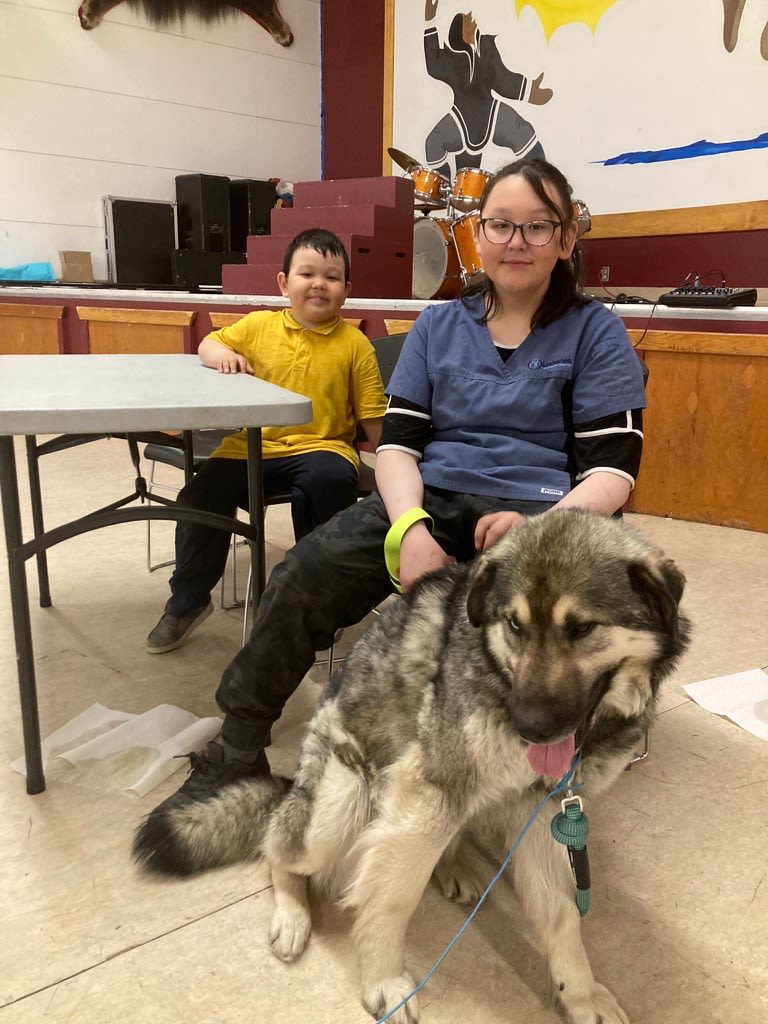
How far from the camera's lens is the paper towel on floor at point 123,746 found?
1738mm

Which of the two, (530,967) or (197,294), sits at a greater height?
(197,294)

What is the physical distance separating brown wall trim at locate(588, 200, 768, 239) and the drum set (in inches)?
11.0

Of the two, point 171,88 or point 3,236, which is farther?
point 171,88

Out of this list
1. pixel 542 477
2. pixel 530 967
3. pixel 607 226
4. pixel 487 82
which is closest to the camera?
pixel 530 967

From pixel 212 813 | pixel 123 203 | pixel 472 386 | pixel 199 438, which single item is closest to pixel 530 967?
pixel 212 813

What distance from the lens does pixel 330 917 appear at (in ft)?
4.51

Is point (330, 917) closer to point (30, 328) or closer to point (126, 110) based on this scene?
point (30, 328)

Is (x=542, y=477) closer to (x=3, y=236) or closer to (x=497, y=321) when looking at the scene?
(x=497, y=321)

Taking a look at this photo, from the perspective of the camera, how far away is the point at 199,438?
109 inches

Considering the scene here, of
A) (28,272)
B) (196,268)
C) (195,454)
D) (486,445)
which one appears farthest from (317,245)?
(28,272)

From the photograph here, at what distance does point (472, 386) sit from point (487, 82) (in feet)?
17.3

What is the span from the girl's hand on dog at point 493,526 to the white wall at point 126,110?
6968 mm

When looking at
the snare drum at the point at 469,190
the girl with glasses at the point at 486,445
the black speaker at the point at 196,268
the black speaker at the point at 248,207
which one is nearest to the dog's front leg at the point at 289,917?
the girl with glasses at the point at 486,445

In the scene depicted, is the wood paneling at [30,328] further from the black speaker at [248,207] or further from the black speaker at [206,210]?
the black speaker at [248,207]
